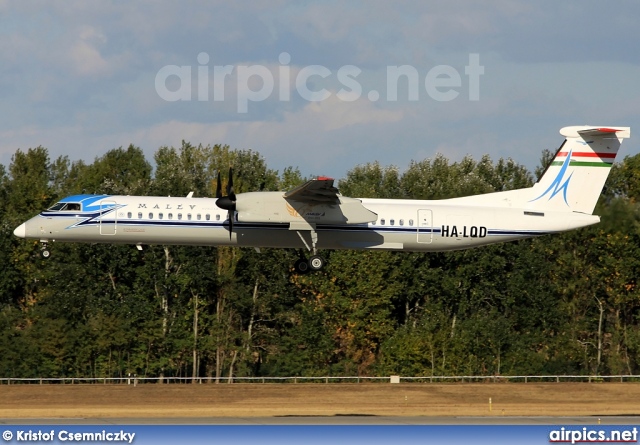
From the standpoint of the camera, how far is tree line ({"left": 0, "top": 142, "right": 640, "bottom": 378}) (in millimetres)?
54875

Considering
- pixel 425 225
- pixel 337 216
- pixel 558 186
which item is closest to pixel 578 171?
pixel 558 186

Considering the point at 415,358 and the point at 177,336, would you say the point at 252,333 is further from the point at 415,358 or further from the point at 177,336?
the point at 415,358

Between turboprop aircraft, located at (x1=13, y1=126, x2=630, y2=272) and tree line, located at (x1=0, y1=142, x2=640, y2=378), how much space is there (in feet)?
59.1

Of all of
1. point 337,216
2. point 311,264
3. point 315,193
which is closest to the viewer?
point 315,193

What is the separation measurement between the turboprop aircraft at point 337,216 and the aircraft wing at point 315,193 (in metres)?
0.03

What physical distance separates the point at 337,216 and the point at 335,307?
24703mm

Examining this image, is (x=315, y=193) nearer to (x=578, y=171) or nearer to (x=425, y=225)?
(x=425, y=225)

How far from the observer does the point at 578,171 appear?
36156 mm

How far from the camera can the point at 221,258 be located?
5838 centimetres

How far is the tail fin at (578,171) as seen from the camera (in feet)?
117

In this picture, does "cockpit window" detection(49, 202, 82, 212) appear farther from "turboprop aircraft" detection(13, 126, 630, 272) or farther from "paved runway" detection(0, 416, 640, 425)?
"paved runway" detection(0, 416, 640, 425)

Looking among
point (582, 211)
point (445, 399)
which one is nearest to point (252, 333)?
point (445, 399)

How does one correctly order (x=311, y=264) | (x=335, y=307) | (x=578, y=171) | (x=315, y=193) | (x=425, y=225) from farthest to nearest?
(x=335, y=307) < (x=578, y=171) < (x=311, y=264) < (x=425, y=225) < (x=315, y=193)

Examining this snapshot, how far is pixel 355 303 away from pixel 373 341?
2593 millimetres
